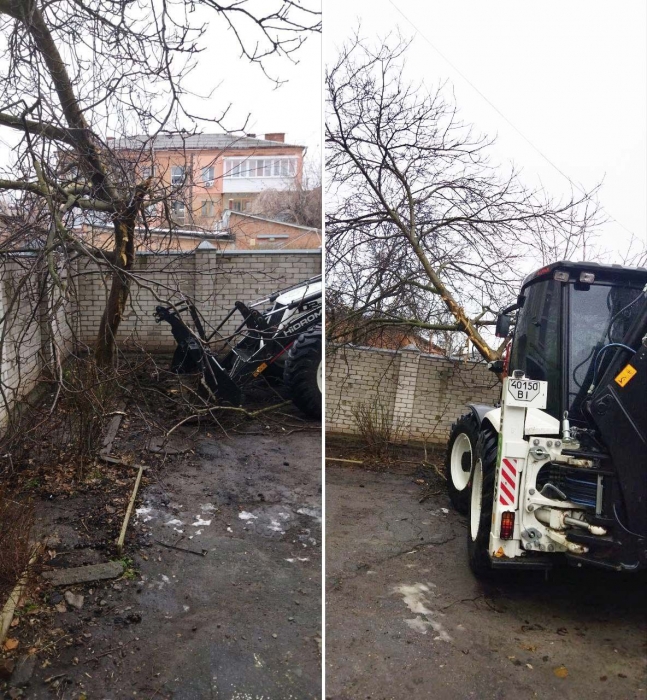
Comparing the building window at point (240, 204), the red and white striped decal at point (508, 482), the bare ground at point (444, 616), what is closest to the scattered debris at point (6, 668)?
the bare ground at point (444, 616)

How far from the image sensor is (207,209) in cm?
336

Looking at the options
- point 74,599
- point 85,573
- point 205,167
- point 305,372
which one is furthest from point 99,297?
point 74,599

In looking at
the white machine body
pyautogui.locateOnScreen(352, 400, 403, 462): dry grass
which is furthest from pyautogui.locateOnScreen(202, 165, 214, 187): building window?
the white machine body

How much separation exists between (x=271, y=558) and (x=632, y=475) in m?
1.54

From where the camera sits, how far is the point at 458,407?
1.70 meters

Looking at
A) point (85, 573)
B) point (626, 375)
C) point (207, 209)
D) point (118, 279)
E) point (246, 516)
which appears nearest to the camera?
point (626, 375)

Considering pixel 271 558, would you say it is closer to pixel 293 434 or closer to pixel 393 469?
pixel 393 469

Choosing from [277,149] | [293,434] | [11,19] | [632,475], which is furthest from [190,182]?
[632,475]

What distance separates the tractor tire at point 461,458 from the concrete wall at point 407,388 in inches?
1.6

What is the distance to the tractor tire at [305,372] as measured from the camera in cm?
332

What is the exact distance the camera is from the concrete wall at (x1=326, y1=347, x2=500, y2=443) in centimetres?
160

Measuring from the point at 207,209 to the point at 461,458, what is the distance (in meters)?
2.22

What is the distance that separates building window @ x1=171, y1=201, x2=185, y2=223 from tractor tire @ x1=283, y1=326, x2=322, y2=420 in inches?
36.7

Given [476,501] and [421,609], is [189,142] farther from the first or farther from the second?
[421,609]
